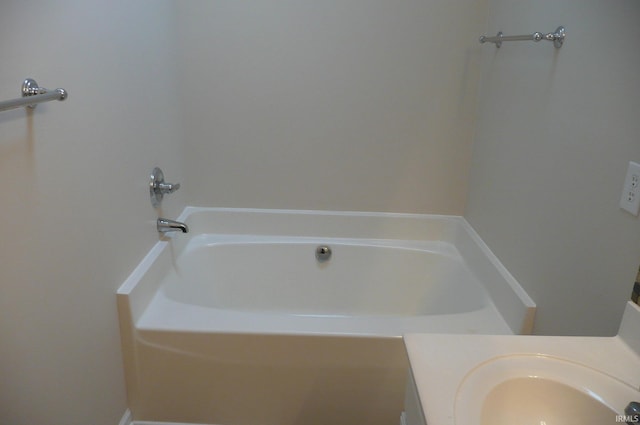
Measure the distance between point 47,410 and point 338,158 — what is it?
1558 millimetres

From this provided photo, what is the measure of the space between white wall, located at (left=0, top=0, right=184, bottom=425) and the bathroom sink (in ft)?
3.23

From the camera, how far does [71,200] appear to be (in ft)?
4.16

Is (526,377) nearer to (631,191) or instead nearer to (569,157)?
(631,191)

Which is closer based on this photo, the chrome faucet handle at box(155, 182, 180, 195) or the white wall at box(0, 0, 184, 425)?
the white wall at box(0, 0, 184, 425)

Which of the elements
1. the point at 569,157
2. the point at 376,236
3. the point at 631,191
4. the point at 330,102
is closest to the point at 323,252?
the point at 376,236

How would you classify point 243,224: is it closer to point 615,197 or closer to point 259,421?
point 259,421

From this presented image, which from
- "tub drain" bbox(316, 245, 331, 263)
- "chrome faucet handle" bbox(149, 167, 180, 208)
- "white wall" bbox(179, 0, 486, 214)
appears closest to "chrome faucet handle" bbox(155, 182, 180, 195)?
"chrome faucet handle" bbox(149, 167, 180, 208)

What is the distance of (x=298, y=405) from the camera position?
1672mm

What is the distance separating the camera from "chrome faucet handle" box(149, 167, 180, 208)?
186cm

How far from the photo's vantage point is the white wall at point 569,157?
111 cm

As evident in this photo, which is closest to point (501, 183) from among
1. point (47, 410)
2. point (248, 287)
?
point (248, 287)

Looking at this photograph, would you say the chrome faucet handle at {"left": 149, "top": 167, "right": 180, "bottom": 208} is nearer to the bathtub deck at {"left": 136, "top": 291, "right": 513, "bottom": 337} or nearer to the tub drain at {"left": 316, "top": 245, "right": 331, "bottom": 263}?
the bathtub deck at {"left": 136, "top": 291, "right": 513, "bottom": 337}

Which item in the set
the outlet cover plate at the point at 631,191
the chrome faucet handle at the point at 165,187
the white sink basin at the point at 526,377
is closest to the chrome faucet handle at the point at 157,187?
the chrome faucet handle at the point at 165,187

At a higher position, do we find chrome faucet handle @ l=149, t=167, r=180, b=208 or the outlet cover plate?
the outlet cover plate
